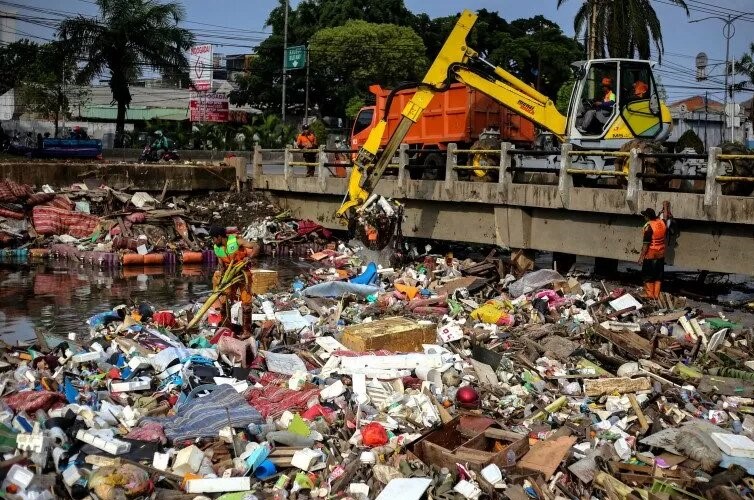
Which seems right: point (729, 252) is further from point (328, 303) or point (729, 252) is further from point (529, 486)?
point (529, 486)

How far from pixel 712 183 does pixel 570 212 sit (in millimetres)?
3163

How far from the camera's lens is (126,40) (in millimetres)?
39594

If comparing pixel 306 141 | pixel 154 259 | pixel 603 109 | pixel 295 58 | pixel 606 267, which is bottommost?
pixel 154 259

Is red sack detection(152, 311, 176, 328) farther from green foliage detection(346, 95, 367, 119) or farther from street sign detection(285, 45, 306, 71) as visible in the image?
green foliage detection(346, 95, 367, 119)

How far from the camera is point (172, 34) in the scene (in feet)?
132

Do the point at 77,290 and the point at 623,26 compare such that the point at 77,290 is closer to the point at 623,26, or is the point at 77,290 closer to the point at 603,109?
the point at 603,109

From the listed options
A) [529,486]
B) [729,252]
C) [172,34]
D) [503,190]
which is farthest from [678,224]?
[172,34]

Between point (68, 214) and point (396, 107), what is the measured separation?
8790mm

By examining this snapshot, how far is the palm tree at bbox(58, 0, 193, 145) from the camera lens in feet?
129

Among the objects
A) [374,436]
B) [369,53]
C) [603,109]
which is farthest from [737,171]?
[369,53]

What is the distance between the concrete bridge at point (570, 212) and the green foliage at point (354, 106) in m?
29.6

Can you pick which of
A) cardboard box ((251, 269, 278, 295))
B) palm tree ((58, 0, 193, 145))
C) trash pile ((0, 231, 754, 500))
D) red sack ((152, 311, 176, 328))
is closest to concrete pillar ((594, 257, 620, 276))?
trash pile ((0, 231, 754, 500))

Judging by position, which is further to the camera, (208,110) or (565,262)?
(208,110)

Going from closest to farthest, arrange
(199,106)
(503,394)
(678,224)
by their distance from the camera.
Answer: (503,394) < (678,224) < (199,106)
